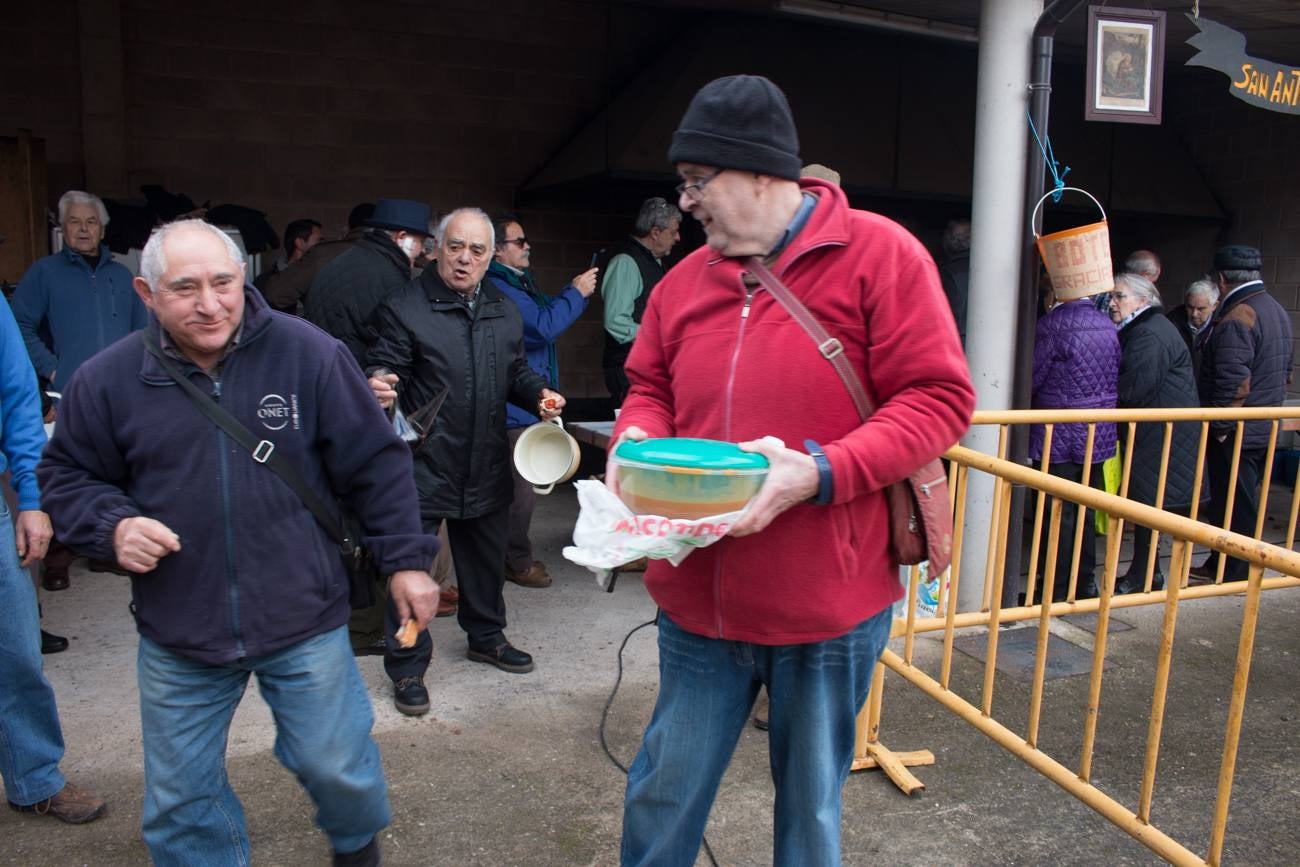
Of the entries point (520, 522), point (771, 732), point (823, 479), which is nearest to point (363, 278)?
point (520, 522)

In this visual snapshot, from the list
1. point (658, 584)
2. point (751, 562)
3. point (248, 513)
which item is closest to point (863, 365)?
point (751, 562)

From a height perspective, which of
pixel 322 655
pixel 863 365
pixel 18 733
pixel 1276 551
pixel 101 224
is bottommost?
pixel 18 733

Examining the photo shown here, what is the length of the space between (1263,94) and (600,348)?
5.49m

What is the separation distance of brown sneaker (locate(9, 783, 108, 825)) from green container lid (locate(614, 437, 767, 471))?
85.5 inches

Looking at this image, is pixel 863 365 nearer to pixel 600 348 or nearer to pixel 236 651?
pixel 236 651

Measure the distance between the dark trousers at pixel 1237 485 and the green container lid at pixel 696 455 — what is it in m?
4.89

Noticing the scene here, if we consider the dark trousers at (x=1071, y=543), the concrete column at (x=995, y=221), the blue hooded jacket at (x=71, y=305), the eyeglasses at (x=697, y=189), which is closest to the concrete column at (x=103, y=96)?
the blue hooded jacket at (x=71, y=305)

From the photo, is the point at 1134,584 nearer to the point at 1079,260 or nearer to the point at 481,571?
the point at 1079,260

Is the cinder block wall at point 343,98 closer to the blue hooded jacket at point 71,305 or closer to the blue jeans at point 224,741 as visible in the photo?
the blue hooded jacket at point 71,305

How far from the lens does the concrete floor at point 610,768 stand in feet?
9.86

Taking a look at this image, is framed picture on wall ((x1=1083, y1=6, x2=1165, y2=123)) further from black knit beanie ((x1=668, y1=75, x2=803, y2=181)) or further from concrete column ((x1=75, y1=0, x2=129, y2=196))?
concrete column ((x1=75, y1=0, x2=129, y2=196))

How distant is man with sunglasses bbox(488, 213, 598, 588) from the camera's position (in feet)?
16.8

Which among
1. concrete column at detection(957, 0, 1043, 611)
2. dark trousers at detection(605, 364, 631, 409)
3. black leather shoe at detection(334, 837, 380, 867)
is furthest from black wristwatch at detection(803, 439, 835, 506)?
dark trousers at detection(605, 364, 631, 409)

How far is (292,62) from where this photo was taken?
7867mm
